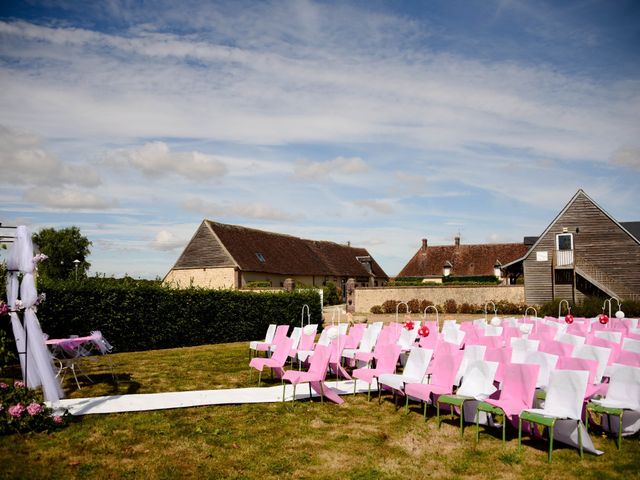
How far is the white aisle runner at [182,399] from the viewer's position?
8828 mm

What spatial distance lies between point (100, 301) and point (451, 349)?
11.5 meters

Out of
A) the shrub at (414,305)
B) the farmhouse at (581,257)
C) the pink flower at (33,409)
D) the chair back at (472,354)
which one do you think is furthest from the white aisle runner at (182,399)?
the farmhouse at (581,257)

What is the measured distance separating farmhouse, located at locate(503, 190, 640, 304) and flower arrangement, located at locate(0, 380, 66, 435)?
91.3 ft

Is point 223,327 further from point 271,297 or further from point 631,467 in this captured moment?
point 631,467

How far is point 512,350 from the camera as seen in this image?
9.28 meters

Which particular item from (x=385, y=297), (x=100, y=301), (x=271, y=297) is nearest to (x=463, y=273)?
(x=385, y=297)

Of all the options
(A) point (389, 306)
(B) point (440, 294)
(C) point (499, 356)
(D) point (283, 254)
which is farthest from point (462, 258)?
(C) point (499, 356)

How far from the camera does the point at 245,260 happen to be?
34.9 meters

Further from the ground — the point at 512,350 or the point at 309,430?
the point at 512,350

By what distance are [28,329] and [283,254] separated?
31.3 metres

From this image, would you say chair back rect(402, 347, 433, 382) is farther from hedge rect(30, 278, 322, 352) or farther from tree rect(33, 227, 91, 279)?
tree rect(33, 227, 91, 279)

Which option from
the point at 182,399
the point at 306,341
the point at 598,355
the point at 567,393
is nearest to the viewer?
the point at 567,393

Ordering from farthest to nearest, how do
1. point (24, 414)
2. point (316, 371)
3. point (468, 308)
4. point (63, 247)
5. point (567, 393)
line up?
point (63, 247) < point (468, 308) < point (316, 371) < point (24, 414) < point (567, 393)

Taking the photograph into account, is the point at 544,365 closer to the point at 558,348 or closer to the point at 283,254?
the point at 558,348
